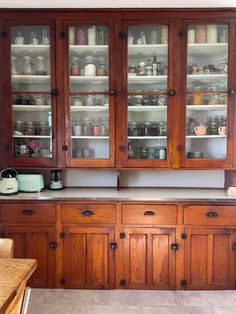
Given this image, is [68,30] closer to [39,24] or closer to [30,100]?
[39,24]

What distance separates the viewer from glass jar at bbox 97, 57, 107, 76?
2646mm

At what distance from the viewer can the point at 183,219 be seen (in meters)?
2.50

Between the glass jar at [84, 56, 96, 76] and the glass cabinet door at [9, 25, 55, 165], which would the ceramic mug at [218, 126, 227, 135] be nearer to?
the glass jar at [84, 56, 96, 76]

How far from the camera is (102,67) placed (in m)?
2.65

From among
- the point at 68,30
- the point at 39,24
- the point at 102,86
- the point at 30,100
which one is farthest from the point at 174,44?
the point at 30,100

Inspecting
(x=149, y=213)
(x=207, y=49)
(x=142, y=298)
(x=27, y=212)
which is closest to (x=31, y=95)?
(x=27, y=212)

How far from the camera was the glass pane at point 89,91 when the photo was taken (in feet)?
8.63

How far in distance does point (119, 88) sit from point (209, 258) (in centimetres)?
160

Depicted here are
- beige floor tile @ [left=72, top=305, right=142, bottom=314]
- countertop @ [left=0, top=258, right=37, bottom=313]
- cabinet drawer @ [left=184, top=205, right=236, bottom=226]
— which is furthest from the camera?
cabinet drawer @ [left=184, top=205, right=236, bottom=226]

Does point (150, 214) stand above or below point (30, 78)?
below

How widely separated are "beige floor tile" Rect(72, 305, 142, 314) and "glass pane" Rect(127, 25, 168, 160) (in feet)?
3.93

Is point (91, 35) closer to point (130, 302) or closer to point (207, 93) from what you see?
point (207, 93)

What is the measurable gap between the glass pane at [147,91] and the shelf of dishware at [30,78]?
73cm
